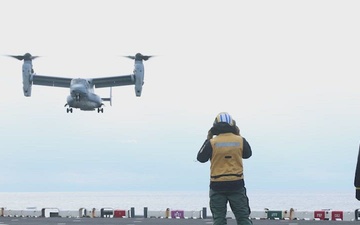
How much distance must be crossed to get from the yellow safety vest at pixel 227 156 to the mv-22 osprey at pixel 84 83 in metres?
64.4

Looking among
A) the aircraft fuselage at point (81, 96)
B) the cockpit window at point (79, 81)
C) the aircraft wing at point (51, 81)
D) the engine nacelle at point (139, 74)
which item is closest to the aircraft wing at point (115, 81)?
the engine nacelle at point (139, 74)

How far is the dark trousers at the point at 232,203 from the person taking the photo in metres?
8.61

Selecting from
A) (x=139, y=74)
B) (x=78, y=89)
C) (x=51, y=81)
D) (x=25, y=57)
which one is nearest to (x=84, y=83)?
(x=78, y=89)

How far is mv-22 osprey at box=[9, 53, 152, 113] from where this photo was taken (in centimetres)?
7356

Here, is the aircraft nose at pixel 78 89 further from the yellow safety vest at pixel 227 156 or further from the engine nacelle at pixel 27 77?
the yellow safety vest at pixel 227 156

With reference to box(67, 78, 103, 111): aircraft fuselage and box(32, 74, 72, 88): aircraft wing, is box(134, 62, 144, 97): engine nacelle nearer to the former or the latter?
box(67, 78, 103, 111): aircraft fuselage

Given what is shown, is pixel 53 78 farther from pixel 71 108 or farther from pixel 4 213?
pixel 4 213

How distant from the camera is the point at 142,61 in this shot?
8681 centimetres

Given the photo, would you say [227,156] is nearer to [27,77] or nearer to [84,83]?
[84,83]

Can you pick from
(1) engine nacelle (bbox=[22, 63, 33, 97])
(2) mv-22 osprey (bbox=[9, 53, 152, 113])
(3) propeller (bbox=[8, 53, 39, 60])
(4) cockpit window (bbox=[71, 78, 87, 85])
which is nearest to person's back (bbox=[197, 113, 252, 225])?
(2) mv-22 osprey (bbox=[9, 53, 152, 113])

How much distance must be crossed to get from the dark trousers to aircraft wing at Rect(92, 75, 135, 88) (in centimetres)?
8009

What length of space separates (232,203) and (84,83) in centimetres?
6669

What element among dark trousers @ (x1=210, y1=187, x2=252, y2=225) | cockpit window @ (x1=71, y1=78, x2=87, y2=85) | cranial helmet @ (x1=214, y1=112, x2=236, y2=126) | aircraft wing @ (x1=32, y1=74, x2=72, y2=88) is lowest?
dark trousers @ (x1=210, y1=187, x2=252, y2=225)

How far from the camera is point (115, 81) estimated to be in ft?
296
